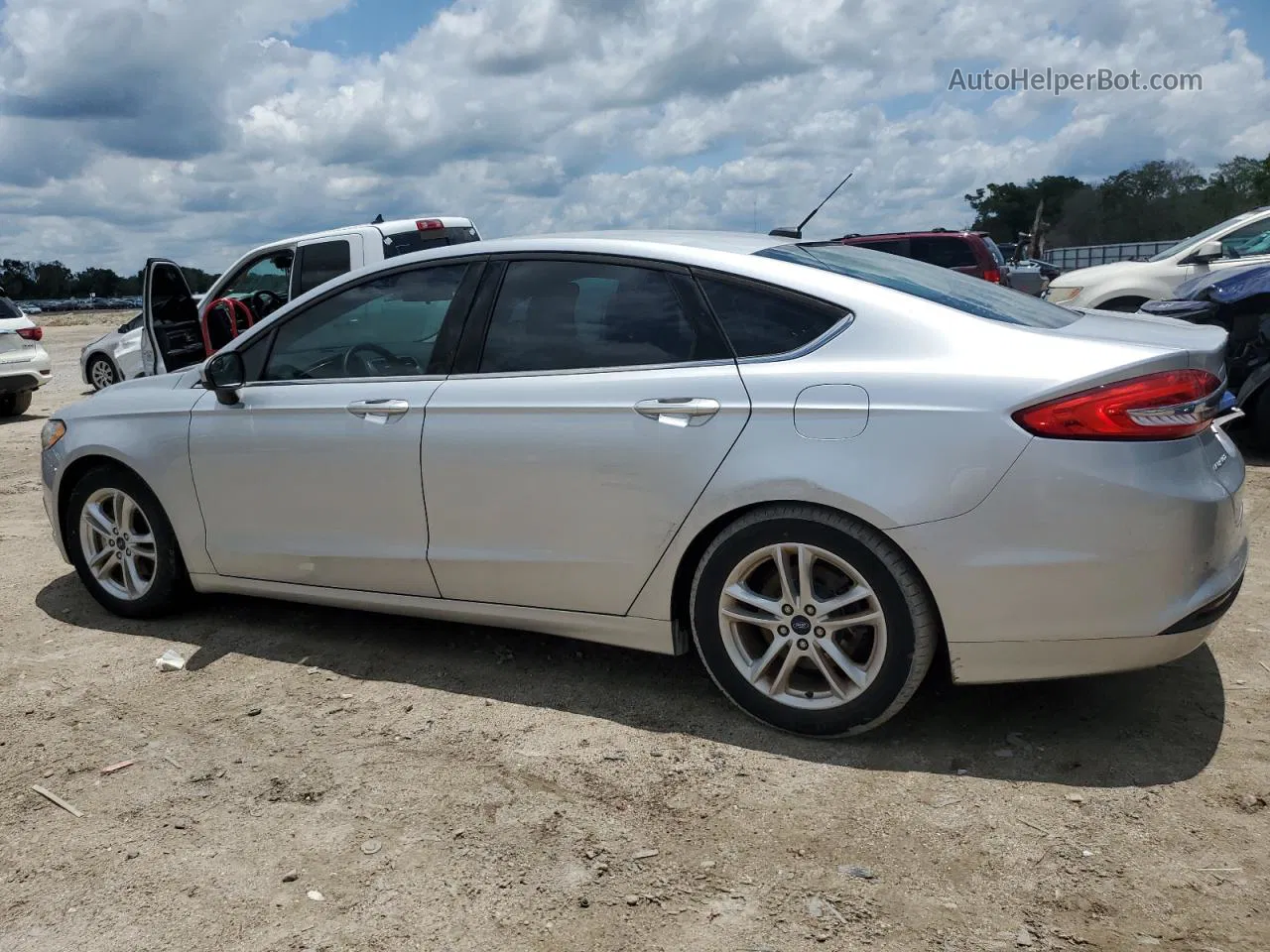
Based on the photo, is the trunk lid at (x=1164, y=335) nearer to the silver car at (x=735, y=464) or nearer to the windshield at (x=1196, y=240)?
the silver car at (x=735, y=464)

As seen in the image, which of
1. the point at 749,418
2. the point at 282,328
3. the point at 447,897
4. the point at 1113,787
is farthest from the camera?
the point at 282,328

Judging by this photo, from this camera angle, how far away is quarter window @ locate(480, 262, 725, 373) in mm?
3668

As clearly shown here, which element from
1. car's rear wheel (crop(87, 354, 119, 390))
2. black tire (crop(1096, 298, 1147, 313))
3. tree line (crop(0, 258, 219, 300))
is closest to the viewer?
black tire (crop(1096, 298, 1147, 313))

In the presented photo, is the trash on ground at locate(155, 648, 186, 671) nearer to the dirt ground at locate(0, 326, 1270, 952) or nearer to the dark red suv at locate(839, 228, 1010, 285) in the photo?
the dirt ground at locate(0, 326, 1270, 952)

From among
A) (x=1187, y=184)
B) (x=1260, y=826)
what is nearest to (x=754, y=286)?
(x=1260, y=826)

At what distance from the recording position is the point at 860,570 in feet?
10.7

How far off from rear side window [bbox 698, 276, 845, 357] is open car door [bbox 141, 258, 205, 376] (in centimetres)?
508

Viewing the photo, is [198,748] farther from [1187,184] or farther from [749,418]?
[1187,184]

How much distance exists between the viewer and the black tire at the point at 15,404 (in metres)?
14.0

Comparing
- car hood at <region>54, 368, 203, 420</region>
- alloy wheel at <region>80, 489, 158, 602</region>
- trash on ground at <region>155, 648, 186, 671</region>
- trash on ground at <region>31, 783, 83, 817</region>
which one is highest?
car hood at <region>54, 368, 203, 420</region>

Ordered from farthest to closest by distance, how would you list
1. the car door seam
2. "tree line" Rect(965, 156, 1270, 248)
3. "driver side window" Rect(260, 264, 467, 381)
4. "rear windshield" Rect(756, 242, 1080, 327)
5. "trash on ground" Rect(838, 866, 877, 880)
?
"tree line" Rect(965, 156, 1270, 248) < "driver side window" Rect(260, 264, 467, 381) < "rear windshield" Rect(756, 242, 1080, 327) < the car door seam < "trash on ground" Rect(838, 866, 877, 880)

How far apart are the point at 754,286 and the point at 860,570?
969mm

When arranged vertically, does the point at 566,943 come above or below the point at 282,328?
below

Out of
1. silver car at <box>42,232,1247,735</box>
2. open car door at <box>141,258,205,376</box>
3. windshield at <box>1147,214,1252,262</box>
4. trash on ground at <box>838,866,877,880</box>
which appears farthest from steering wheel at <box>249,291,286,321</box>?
windshield at <box>1147,214,1252,262</box>
